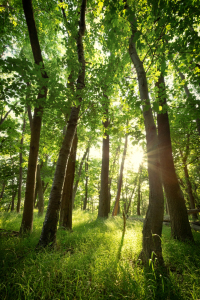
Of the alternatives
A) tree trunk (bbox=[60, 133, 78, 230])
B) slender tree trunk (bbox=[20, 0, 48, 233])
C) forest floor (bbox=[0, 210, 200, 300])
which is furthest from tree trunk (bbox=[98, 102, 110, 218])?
forest floor (bbox=[0, 210, 200, 300])

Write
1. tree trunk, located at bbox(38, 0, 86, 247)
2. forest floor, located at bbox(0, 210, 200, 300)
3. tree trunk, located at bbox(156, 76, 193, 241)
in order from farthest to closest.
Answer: tree trunk, located at bbox(156, 76, 193, 241) < tree trunk, located at bbox(38, 0, 86, 247) < forest floor, located at bbox(0, 210, 200, 300)

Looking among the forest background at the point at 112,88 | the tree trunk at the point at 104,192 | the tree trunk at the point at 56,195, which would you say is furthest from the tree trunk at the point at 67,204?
the tree trunk at the point at 104,192

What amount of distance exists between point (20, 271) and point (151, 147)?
3.62m

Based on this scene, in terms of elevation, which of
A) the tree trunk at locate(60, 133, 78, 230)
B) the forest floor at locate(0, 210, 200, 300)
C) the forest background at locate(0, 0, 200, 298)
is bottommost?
the forest floor at locate(0, 210, 200, 300)

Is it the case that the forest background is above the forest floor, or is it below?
above

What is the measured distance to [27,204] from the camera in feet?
14.4

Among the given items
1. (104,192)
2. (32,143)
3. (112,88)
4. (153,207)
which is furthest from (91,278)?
(104,192)

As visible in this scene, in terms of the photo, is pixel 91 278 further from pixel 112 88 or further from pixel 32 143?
pixel 112 88

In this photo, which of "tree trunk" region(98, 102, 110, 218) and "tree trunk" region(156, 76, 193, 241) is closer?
"tree trunk" region(156, 76, 193, 241)

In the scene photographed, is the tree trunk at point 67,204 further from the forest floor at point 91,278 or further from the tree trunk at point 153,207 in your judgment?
the tree trunk at point 153,207

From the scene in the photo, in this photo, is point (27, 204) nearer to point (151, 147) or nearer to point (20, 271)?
point (20, 271)

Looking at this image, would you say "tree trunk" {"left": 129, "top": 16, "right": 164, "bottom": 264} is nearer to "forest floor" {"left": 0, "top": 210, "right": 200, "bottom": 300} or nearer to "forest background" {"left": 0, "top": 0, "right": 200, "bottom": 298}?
"forest background" {"left": 0, "top": 0, "right": 200, "bottom": 298}

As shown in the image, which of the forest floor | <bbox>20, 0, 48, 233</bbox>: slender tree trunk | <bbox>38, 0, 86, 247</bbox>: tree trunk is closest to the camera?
the forest floor

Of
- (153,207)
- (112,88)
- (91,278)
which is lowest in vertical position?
(91,278)
